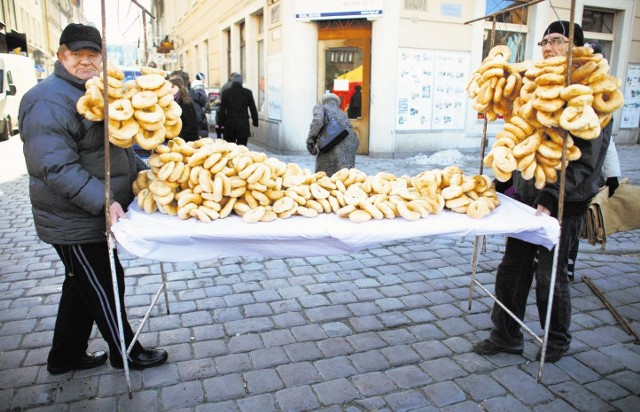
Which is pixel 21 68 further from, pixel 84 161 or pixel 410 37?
pixel 84 161

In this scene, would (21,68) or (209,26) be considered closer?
(21,68)

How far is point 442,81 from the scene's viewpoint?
1137 centimetres

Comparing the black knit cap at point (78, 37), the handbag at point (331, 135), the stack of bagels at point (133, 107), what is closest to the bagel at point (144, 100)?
the stack of bagels at point (133, 107)

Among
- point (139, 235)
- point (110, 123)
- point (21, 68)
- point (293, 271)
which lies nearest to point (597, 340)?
point (293, 271)

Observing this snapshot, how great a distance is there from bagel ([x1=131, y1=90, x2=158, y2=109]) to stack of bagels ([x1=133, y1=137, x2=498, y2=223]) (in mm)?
318

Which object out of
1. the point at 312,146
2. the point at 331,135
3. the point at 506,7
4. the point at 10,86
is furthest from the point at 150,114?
the point at 10,86

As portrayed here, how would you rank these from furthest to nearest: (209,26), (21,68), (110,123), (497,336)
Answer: (209,26) → (21,68) → (497,336) → (110,123)

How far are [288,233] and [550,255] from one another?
5.42ft

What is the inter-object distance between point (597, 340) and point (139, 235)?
3094 mm

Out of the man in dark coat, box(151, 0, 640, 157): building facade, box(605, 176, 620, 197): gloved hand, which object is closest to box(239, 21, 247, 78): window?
box(151, 0, 640, 157): building facade

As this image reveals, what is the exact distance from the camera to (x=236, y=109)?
10.2 m

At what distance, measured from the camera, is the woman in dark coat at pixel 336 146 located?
19.9ft

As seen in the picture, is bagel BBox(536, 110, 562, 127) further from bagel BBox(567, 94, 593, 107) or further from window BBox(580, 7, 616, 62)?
window BBox(580, 7, 616, 62)

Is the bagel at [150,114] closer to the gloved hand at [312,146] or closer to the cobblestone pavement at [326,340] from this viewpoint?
the cobblestone pavement at [326,340]
